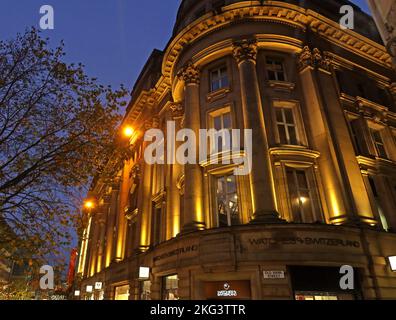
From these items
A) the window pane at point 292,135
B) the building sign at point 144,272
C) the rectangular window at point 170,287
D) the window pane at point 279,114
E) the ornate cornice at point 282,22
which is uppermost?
the ornate cornice at point 282,22

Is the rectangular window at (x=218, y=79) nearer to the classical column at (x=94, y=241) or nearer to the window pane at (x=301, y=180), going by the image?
the window pane at (x=301, y=180)

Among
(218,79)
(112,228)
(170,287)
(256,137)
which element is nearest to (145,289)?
(170,287)

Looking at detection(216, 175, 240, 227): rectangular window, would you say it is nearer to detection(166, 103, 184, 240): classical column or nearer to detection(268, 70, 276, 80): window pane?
detection(166, 103, 184, 240): classical column

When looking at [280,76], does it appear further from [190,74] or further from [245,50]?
[190,74]

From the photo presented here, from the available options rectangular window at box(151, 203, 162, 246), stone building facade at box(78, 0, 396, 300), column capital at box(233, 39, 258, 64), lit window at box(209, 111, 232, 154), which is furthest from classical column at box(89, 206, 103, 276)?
column capital at box(233, 39, 258, 64)

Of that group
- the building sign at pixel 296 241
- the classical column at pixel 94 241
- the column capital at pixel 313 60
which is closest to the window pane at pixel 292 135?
the column capital at pixel 313 60

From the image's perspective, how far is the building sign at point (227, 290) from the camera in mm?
12711

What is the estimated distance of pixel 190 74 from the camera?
19609 millimetres

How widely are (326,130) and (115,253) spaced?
2174 cm

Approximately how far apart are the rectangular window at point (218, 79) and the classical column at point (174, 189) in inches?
128

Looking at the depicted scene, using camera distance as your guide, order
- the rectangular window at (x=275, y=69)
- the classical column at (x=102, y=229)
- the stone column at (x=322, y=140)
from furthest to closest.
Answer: the classical column at (x=102, y=229), the rectangular window at (x=275, y=69), the stone column at (x=322, y=140)

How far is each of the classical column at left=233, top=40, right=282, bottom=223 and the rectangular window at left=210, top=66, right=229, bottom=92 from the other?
157cm

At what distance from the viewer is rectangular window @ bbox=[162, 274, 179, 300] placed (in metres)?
15.8

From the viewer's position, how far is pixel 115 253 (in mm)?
27484
